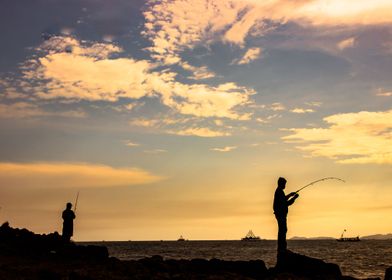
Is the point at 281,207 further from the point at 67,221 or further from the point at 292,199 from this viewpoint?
the point at 67,221

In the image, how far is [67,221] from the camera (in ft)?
62.7

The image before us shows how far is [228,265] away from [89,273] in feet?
15.1

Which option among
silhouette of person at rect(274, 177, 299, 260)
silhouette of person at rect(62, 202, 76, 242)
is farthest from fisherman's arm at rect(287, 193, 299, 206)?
silhouette of person at rect(62, 202, 76, 242)

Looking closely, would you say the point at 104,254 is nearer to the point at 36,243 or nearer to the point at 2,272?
the point at 36,243

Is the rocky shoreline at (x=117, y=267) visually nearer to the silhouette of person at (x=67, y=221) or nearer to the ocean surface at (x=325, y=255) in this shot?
the silhouette of person at (x=67, y=221)

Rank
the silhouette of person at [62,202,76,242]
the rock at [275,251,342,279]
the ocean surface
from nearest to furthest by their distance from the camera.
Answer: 1. the rock at [275,251,342,279]
2. the silhouette of person at [62,202,76,242]
3. the ocean surface

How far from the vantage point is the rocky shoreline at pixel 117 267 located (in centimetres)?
1075

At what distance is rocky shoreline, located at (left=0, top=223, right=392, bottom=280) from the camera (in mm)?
10750

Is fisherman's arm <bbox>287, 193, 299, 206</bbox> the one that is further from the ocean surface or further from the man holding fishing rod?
the ocean surface

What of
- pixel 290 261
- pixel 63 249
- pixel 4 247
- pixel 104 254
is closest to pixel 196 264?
pixel 290 261

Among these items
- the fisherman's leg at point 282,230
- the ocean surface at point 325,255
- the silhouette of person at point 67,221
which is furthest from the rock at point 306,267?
the ocean surface at point 325,255

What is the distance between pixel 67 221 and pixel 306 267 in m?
10.5

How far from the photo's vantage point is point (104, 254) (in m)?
16.8

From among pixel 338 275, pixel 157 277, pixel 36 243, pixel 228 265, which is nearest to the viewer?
pixel 157 277
